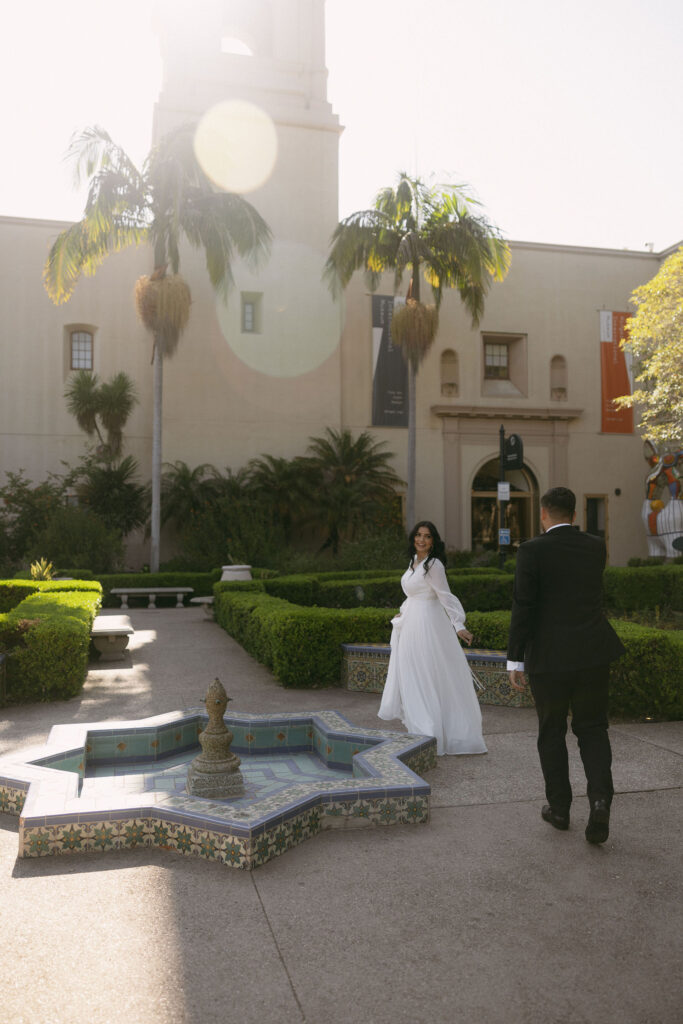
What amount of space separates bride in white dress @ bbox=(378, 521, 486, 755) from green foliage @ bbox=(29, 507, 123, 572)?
13389 millimetres

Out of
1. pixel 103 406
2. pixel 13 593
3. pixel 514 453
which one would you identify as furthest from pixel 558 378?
pixel 13 593

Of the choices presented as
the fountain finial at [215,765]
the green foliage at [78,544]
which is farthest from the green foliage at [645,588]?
the green foliage at [78,544]

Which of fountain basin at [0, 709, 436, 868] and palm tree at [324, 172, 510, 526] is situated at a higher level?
palm tree at [324, 172, 510, 526]

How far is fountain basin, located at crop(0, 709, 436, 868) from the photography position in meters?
3.70

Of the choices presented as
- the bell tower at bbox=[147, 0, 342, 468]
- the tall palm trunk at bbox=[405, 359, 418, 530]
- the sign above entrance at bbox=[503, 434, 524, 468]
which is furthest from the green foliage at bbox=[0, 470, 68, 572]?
the sign above entrance at bbox=[503, 434, 524, 468]

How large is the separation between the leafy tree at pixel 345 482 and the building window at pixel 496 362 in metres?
5.02

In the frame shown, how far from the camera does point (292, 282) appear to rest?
23406mm

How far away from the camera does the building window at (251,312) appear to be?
2328 centimetres

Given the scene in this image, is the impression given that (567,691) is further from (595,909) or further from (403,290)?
(403,290)

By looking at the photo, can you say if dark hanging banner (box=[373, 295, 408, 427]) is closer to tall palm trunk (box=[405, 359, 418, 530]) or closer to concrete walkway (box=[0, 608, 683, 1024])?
tall palm trunk (box=[405, 359, 418, 530])

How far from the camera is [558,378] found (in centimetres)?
2581

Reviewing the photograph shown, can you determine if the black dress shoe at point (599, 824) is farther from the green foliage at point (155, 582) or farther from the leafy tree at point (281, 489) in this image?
the leafy tree at point (281, 489)

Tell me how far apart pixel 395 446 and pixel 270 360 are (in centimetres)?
461

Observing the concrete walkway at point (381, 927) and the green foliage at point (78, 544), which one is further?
the green foliage at point (78, 544)
